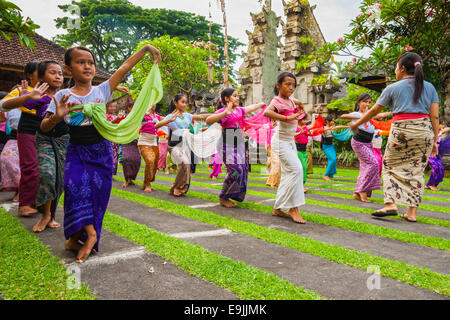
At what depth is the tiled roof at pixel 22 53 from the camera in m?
17.3

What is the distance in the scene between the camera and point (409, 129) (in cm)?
463

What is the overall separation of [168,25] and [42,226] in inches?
1518

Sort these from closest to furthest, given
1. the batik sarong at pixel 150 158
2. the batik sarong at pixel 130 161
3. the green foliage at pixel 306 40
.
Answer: the batik sarong at pixel 150 158
the batik sarong at pixel 130 161
the green foliage at pixel 306 40

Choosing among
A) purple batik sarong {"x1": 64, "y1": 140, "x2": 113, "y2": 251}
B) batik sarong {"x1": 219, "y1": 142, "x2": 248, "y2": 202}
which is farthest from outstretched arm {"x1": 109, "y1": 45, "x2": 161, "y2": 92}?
batik sarong {"x1": 219, "y1": 142, "x2": 248, "y2": 202}

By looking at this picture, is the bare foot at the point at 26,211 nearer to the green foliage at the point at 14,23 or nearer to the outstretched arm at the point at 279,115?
the green foliage at the point at 14,23

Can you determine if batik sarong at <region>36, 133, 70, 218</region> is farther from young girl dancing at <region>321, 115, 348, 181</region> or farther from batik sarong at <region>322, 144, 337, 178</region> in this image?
batik sarong at <region>322, 144, 337, 178</region>

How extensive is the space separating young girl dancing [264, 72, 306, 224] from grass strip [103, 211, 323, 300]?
1.96m

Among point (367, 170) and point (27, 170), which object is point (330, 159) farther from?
A: point (27, 170)

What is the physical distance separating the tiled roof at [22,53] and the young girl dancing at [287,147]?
16572 millimetres

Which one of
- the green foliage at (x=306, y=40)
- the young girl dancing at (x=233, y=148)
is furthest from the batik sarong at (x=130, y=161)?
the green foliage at (x=306, y=40)

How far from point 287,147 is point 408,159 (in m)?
1.75

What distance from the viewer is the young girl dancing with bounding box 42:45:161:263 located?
2.96 m

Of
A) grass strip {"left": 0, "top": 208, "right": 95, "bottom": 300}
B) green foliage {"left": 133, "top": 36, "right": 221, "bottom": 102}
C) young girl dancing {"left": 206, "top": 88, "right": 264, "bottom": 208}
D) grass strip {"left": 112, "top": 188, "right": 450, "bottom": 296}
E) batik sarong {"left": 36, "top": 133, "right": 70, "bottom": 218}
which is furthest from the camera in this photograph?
green foliage {"left": 133, "top": 36, "right": 221, "bottom": 102}
